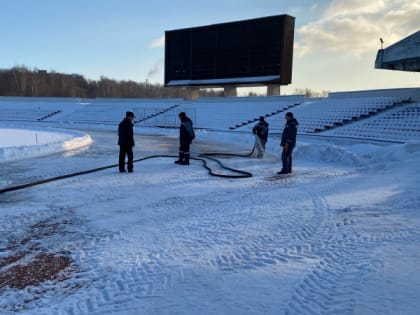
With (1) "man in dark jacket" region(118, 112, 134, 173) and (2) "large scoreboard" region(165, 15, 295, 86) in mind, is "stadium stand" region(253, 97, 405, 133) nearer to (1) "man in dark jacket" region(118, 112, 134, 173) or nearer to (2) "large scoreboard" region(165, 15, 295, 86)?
(2) "large scoreboard" region(165, 15, 295, 86)

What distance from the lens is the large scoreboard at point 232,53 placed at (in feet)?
116

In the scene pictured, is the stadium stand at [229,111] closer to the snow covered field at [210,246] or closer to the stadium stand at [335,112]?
the stadium stand at [335,112]

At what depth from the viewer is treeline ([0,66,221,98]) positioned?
8994 cm

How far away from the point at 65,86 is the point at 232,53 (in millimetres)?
76615

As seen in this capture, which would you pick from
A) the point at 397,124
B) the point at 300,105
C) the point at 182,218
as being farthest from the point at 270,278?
the point at 300,105

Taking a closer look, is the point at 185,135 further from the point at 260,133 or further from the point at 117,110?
the point at 117,110

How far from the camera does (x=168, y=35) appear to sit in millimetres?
41312

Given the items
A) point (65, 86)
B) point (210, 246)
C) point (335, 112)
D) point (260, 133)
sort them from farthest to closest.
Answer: point (65, 86), point (335, 112), point (260, 133), point (210, 246)

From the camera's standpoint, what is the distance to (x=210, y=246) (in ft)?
16.1

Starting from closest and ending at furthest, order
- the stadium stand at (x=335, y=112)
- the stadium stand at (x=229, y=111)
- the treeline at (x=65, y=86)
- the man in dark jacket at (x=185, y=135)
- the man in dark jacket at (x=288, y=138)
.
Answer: the man in dark jacket at (x=288, y=138) → the man in dark jacket at (x=185, y=135) → the stadium stand at (x=335, y=112) → the stadium stand at (x=229, y=111) → the treeline at (x=65, y=86)

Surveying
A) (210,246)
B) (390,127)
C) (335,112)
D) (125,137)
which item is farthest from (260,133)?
(335,112)

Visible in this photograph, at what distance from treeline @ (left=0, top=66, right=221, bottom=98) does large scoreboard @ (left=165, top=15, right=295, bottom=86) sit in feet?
179

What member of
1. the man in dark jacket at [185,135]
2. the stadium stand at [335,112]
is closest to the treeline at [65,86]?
the stadium stand at [335,112]

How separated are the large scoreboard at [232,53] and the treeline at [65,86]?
54.6m
